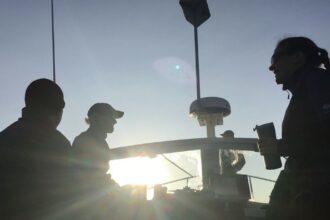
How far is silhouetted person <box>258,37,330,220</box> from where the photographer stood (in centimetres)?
244

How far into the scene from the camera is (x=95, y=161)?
4.52m

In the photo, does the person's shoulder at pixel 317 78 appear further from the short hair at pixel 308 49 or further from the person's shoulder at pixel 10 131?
the person's shoulder at pixel 10 131

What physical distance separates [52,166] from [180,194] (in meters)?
2.84

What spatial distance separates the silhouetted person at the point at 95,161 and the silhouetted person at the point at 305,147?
1181 millimetres

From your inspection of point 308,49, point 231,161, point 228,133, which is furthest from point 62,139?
point 228,133

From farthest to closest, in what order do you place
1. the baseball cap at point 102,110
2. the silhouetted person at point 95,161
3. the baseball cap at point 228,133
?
1. the baseball cap at point 228,133
2. the baseball cap at point 102,110
3. the silhouetted person at point 95,161

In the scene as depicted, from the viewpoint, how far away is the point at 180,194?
17.4ft

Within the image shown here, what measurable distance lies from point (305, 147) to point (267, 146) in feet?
0.99

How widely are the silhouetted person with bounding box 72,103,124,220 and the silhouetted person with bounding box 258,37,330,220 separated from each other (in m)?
1.18

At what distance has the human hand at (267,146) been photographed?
2.78 metres

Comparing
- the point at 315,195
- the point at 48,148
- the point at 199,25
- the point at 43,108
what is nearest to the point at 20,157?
the point at 48,148

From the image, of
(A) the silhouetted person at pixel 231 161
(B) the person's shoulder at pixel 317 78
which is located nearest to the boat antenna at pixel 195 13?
(A) the silhouetted person at pixel 231 161

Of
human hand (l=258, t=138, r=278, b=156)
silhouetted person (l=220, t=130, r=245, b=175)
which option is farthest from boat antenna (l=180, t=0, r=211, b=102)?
human hand (l=258, t=138, r=278, b=156)

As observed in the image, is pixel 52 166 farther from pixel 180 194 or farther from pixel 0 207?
pixel 180 194
